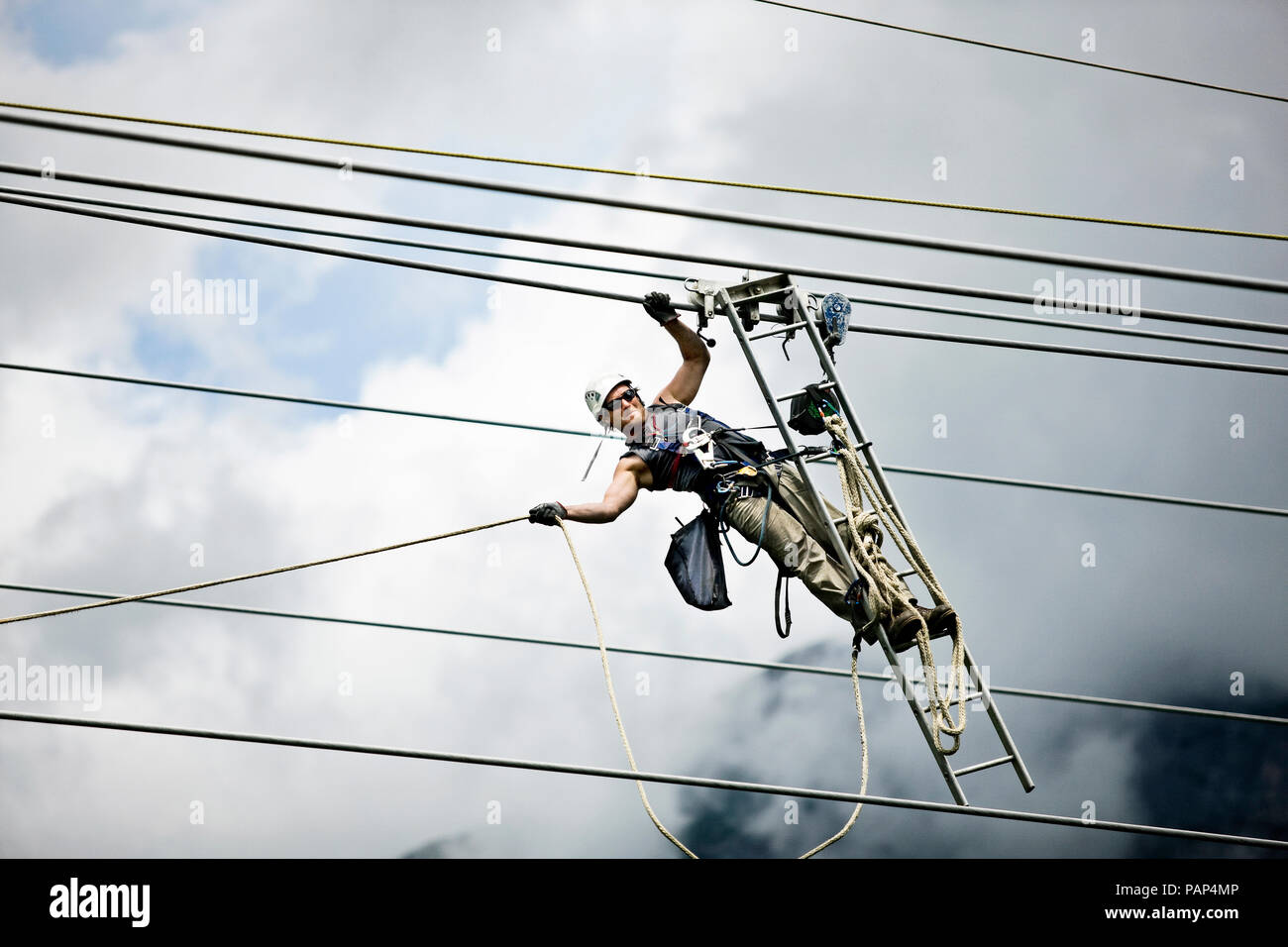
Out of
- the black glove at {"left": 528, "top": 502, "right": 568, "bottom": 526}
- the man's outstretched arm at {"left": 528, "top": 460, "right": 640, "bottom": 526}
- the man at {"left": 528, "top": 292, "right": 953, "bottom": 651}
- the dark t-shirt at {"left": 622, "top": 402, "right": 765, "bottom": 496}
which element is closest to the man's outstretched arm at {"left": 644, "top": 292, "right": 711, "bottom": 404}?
the man at {"left": 528, "top": 292, "right": 953, "bottom": 651}

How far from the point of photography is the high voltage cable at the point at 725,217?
6.50 metres

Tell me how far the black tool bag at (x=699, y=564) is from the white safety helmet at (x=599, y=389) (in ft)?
2.65

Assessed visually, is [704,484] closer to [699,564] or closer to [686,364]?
[699,564]

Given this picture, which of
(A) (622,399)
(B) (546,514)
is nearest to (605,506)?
(B) (546,514)

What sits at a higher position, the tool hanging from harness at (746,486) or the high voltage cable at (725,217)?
the high voltage cable at (725,217)

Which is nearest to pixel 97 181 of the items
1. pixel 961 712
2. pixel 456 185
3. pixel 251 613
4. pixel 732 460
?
pixel 456 185

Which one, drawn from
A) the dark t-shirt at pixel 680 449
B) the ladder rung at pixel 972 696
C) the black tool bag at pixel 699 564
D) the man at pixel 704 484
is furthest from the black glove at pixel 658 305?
the ladder rung at pixel 972 696

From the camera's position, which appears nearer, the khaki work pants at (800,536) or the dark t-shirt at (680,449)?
the khaki work pants at (800,536)

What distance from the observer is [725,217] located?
6.70m

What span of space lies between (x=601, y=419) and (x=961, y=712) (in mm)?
2394

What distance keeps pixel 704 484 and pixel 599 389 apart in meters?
0.81

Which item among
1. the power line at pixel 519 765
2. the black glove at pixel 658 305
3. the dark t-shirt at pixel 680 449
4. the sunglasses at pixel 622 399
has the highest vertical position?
the black glove at pixel 658 305

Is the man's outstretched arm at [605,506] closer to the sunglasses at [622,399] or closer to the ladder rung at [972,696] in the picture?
the sunglasses at [622,399]

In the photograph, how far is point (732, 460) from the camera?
7855 millimetres
